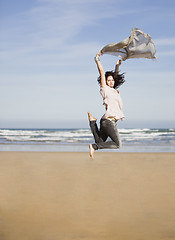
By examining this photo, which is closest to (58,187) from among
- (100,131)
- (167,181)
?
(167,181)

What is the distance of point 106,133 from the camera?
5.07 m

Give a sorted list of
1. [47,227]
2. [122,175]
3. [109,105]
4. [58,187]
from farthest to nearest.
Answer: [122,175] < [58,187] < [47,227] < [109,105]

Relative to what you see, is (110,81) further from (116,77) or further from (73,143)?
(73,143)

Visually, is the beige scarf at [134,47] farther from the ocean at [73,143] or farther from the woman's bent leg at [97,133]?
the ocean at [73,143]

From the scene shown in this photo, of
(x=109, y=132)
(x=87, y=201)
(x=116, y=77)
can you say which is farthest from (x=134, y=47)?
A: (x=87, y=201)

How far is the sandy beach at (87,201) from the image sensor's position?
5.40m

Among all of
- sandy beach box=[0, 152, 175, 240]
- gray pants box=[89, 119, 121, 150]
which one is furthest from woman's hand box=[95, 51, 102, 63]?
sandy beach box=[0, 152, 175, 240]

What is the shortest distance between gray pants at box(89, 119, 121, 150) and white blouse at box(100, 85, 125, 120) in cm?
11

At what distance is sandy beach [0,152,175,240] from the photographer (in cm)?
540

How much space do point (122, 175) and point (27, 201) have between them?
3475mm

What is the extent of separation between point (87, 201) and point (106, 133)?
8.04 ft

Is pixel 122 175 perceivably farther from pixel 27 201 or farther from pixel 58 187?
pixel 27 201

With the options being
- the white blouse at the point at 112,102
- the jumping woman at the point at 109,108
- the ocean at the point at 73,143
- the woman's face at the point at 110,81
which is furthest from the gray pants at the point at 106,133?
the ocean at the point at 73,143

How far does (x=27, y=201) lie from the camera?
23.0 feet
